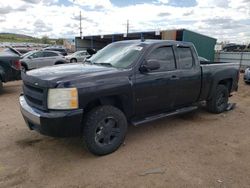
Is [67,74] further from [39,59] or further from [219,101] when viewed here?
[39,59]

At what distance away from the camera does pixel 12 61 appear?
9.03 metres

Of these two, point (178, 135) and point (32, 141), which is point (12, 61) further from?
point (178, 135)

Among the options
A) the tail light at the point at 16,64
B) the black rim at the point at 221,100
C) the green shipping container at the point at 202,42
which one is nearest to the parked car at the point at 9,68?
the tail light at the point at 16,64

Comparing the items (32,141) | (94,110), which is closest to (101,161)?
(94,110)

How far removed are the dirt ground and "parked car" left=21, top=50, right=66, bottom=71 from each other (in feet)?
35.3

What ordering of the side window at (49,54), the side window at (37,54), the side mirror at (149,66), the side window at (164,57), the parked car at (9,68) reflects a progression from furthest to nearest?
1. the side window at (49,54)
2. the side window at (37,54)
3. the parked car at (9,68)
4. the side window at (164,57)
5. the side mirror at (149,66)

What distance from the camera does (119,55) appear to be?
4.85m

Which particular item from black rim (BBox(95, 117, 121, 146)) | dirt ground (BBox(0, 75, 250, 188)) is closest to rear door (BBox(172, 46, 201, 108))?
dirt ground (BBox(0, 75, 250, 188))

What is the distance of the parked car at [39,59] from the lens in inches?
622

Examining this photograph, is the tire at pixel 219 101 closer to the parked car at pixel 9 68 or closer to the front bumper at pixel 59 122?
the front bumper at pixel 59 122

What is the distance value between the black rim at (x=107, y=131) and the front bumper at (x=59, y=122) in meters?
0.35

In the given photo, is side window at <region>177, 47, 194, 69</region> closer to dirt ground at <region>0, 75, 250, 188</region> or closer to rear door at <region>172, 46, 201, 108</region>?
rear door at <region>172, 46, 201, 108</region>

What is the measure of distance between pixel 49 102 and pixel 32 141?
1476 millimetres

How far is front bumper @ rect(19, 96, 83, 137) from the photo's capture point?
3.59 metres
